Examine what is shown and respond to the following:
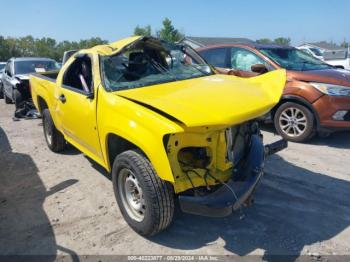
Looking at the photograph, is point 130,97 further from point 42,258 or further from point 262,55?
point 262,55

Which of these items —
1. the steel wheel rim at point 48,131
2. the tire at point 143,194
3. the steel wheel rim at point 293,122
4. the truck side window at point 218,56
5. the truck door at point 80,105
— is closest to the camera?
the tire at point 143,194

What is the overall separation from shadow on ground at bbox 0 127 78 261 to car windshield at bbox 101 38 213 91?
1677 millimetres

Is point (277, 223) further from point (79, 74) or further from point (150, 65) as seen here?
point (79, 74)

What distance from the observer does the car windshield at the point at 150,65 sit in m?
4.04

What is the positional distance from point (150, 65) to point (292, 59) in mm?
3723

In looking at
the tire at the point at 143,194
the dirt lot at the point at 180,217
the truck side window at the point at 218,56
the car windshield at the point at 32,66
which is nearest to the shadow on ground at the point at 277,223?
the dirt lot at the point at 180,217

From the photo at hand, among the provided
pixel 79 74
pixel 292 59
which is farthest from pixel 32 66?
pixel 292 59

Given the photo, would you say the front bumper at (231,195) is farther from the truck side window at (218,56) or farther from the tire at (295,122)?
the truck side window at (218,56)

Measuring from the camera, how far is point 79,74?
496 cm

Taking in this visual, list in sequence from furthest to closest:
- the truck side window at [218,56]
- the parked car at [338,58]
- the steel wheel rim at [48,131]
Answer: the parked car at [338,58]
the truck side window at [218,56]
the steel wheel rim at [48,131]

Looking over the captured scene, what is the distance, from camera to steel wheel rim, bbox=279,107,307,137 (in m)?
6.13

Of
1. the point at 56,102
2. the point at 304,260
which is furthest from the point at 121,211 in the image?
the point at 56,102

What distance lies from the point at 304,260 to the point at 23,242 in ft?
8.75

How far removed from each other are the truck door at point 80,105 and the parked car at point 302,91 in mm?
2530
